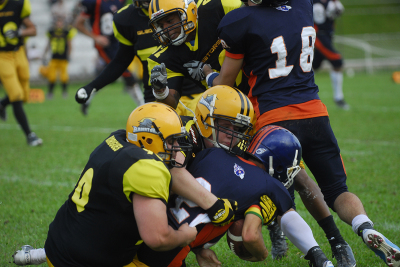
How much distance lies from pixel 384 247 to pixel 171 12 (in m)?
2.25

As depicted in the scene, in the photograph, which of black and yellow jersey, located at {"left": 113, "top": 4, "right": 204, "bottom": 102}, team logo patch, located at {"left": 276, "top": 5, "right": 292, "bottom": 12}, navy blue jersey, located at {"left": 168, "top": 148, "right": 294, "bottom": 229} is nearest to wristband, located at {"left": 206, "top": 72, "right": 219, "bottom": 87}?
team logo patch, located at {"left": 276, "top": 5, "right": 292, "bottom": 12}

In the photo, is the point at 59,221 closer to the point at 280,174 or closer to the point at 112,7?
the point at 280,174

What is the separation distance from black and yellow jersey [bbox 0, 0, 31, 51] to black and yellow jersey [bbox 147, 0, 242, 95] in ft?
13.0

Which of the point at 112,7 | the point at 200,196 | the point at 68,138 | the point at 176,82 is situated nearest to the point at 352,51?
the point at 112,7

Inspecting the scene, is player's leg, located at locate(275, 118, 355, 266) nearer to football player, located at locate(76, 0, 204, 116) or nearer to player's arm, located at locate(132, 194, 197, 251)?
player's arm, located at locate(132, 194, 197, 251)

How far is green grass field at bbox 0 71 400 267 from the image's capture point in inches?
135

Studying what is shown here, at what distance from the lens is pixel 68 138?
24.4 feet

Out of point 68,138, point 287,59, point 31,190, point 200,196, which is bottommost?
point 68,138

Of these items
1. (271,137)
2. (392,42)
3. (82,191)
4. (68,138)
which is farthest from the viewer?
(392,42)

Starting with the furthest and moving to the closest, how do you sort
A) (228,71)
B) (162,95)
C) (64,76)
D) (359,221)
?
(64,76) → (162,95) → (228,71) → (359,221)

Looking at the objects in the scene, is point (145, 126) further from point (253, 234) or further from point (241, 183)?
point (253, 234)

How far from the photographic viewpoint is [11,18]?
22.5 ft

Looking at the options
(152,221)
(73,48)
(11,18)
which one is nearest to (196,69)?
(152,221)

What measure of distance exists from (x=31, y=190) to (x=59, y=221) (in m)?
2.24
